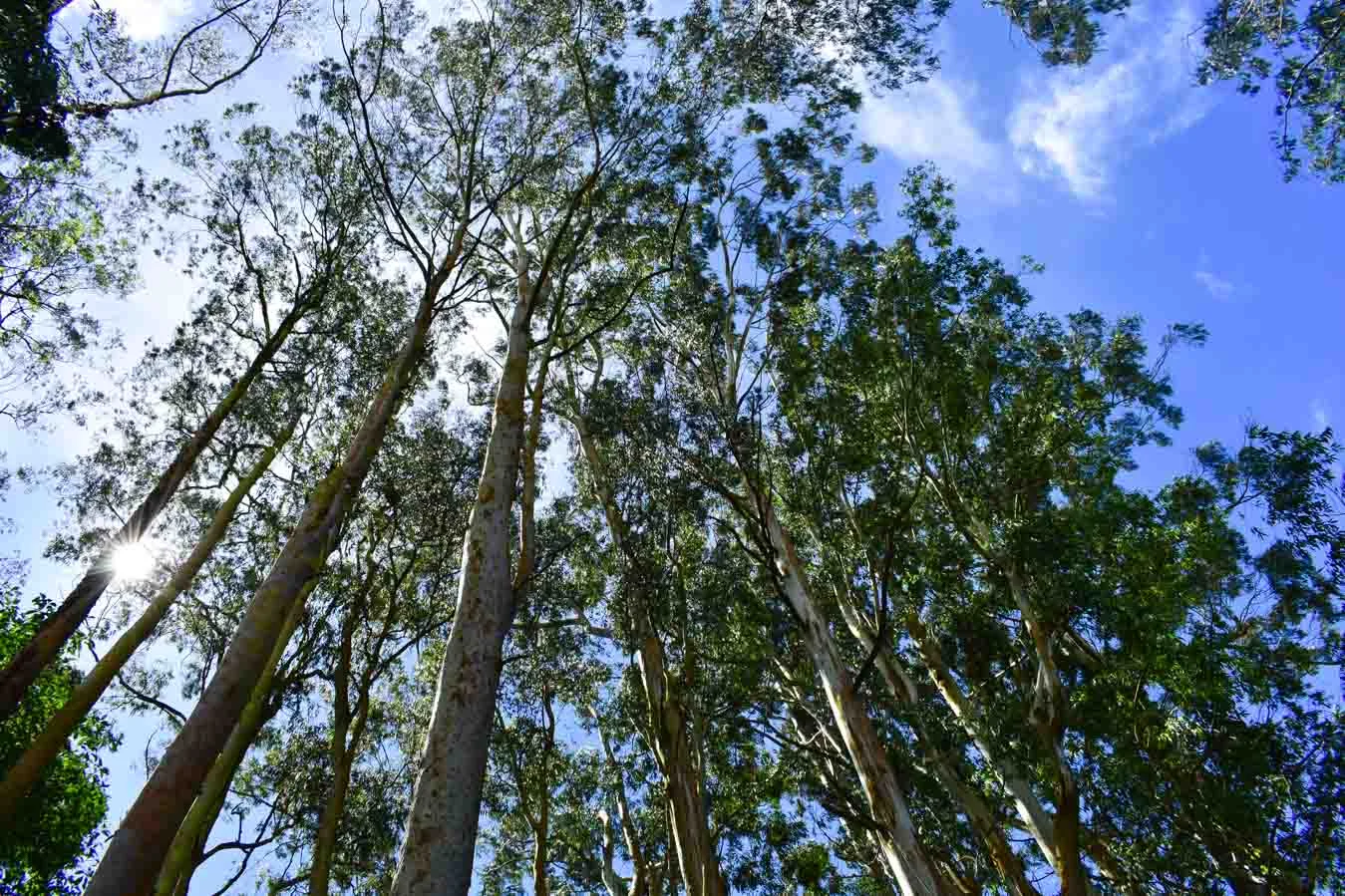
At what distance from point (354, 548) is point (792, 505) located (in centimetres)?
774

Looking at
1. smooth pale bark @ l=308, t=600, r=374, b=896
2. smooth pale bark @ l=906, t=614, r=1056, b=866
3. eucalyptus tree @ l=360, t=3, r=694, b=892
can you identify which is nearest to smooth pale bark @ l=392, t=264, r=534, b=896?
eucalyptus tree @ l=360, t=3, r=694, b=892

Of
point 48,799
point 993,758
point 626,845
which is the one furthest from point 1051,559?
point 48,799

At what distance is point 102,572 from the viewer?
9.92m

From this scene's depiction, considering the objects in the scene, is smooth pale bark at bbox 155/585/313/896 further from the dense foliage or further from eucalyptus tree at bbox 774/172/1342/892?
eucalyptus tree at bbox 774/172/1342/892

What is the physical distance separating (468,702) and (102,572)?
8014 millimetres

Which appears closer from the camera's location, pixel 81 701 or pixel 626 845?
pixel 81 701

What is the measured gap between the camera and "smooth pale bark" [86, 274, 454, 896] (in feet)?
17.3

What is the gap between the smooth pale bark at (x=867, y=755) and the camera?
6723 mm

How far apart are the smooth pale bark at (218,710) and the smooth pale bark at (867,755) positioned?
4906mm

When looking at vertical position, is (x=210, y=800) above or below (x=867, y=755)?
above

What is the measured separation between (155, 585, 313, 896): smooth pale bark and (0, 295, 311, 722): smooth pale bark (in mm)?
2225

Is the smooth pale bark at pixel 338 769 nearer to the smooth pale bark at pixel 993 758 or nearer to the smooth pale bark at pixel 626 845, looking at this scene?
the smooth pale bark at pixel 626 845

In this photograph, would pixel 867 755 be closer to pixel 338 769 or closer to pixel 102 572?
pixel 338 769

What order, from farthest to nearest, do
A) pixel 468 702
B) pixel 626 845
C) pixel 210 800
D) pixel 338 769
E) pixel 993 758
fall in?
1. pixel 626 845
2. pixel 338 769
3. pixel 210 800
4. pixel 993 758
5. pixel 468 702
